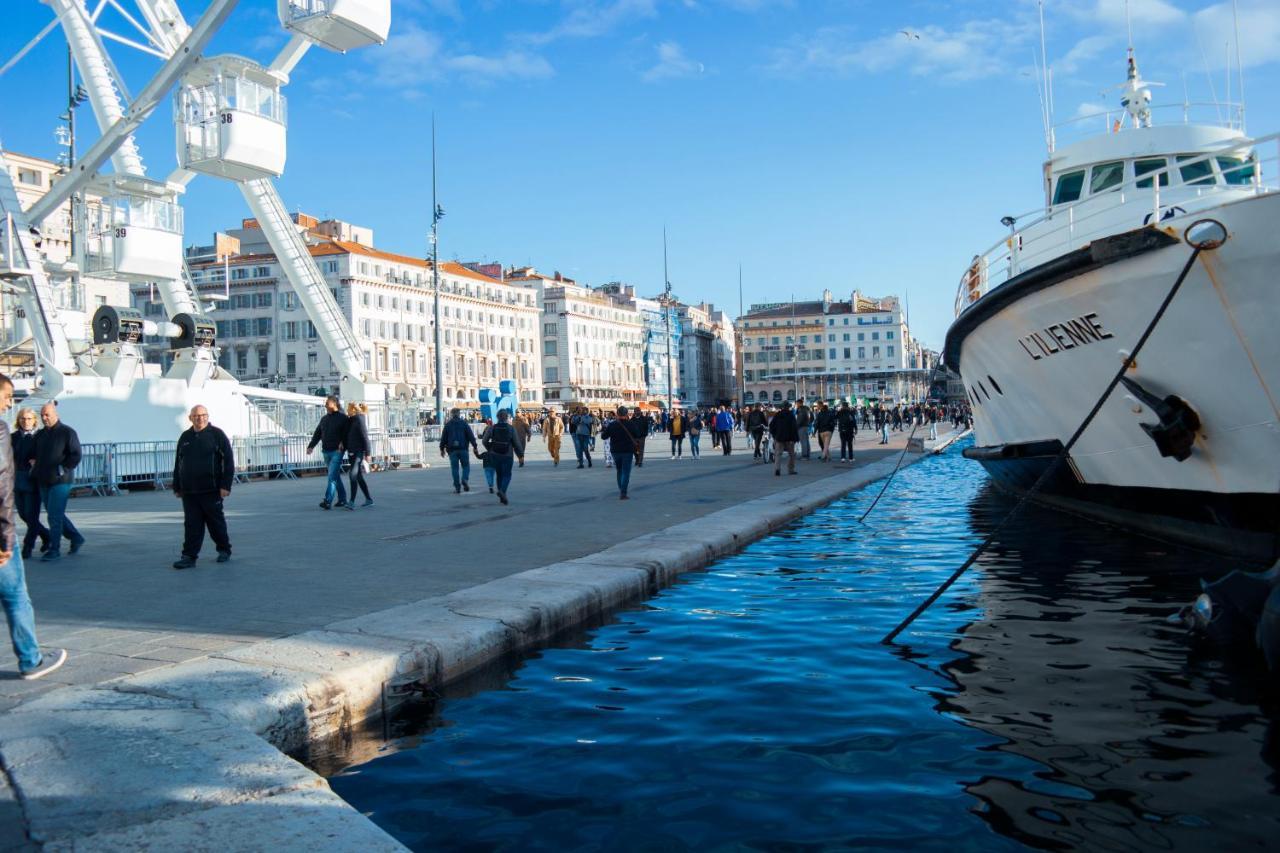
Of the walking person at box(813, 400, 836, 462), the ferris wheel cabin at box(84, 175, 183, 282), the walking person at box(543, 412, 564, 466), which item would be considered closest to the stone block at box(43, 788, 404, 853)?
the ferris wheel cabin at box(84, 175, 183, 282)

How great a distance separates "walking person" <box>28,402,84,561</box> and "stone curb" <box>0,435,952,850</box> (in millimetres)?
4995

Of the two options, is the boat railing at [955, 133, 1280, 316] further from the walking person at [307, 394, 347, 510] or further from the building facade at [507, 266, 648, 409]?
the building facade at [507, 266, 648, 409]

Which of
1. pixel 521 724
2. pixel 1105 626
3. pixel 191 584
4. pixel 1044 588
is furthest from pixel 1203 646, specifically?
pixel 191 584

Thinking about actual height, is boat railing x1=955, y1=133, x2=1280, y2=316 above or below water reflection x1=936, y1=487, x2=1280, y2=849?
above

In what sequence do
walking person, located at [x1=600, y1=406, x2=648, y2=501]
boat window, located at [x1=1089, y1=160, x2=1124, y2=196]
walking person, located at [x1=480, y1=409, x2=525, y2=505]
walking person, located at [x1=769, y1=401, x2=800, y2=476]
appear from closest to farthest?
boat window, located at [x1=1089, y1=160, x2=1124, y2=196] → walking person, located at [x1=480, y1=409, x2=525, y2=505] → walking person, located at [x1=600, y1=406, x2=648, y2=501] → walking person, located at [x1=769, y1=401, x2=800, y2=476]

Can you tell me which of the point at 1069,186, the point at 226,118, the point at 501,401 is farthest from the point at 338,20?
the point at 501,401

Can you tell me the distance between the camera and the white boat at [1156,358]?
7.85 m

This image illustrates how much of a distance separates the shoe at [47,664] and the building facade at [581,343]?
102m

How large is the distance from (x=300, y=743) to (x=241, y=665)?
0.70 m

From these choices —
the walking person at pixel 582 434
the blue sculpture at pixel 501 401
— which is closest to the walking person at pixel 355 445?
the walking person at pixel 582 434

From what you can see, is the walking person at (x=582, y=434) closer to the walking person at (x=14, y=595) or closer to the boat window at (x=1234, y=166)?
the boat window at (x=1234, y=166)

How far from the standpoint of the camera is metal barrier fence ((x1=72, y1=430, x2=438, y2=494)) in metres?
19.1

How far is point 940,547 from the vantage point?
1102 cm

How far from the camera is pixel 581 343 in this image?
115750 millimetres
